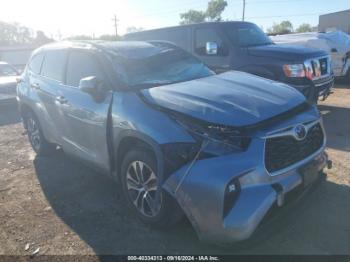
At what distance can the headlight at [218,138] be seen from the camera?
2.92 meters

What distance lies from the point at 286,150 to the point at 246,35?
210 inches

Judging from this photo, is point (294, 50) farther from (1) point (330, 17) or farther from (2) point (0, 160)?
(1) point (330, 17)

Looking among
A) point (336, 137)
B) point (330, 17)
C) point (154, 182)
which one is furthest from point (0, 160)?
point (330, 17)

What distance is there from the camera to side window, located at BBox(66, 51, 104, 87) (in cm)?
426

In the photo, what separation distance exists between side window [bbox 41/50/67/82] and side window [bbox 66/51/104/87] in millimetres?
222

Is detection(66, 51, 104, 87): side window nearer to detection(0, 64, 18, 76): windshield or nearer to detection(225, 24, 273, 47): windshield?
detection(225, 24, 273, 47): windshield

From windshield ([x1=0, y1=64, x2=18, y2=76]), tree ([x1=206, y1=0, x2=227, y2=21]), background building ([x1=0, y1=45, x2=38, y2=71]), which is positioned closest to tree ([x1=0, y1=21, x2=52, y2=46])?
background building ([x1=0, y1=45, x2=38, y2=71])

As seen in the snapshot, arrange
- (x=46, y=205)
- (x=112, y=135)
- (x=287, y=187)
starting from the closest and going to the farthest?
(x=287, y=187) < (x=112, y=135) < (x=46, y=205)

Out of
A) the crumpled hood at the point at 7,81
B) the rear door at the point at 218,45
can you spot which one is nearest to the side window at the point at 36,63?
the rear door at the point at 218,45

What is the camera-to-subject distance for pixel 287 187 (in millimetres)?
2988

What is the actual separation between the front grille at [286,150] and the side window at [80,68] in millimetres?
2117

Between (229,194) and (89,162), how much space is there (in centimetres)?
221

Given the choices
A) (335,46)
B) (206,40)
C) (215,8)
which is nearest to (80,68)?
(206,40)

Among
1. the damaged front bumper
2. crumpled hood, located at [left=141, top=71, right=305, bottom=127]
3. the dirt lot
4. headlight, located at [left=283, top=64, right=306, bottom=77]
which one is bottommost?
the dirt lot
